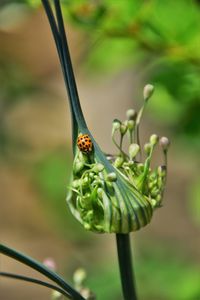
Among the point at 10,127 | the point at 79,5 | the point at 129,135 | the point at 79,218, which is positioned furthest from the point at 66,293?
the point at 10,127

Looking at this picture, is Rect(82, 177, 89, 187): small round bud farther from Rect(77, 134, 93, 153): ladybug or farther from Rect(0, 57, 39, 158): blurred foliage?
Rect(0, 57, 39, 158): blurred foliage

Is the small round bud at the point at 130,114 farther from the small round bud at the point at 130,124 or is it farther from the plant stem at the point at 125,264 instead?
the plant stem at the point at 125,264

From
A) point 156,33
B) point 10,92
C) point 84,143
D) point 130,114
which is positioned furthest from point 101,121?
point 84,143

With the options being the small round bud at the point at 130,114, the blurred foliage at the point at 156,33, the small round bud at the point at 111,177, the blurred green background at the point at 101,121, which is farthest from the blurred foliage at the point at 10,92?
the small round bud at the point at 111,177

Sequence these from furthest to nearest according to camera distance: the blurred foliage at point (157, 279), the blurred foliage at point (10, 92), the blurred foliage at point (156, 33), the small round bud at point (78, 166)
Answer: the blurred foliage at point (10, 92), the blurred foliage at point (157, 279), the blurred foliage at point (156, 33), the small round bud at point (78, 166)

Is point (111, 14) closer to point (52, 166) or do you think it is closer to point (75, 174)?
point (75, 174)

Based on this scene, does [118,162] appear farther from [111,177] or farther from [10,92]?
[10,92]
